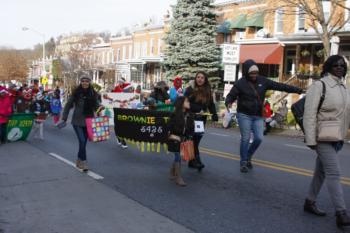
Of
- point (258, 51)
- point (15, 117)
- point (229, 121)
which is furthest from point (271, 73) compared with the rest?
point (15, 117)

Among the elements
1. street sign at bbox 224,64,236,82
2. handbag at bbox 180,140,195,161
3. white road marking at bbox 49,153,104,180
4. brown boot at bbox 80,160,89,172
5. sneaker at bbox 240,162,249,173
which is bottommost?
white road marking at bbox 49,153,104,180

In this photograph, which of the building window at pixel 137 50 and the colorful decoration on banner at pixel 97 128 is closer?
the colorful decoration on banner at pixel 97 128

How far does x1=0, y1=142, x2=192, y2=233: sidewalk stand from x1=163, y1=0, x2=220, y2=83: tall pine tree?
2578 cm

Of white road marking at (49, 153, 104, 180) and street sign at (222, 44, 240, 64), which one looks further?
street sign at (222, 44, 240, 64)

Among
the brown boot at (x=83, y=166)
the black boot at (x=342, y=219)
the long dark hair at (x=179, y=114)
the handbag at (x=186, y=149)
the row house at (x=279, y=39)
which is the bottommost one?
the brown boot at (x=83, y=166)

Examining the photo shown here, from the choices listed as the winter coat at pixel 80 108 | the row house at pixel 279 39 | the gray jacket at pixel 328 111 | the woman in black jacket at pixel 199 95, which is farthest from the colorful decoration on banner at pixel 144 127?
the row house at pixel 279 39

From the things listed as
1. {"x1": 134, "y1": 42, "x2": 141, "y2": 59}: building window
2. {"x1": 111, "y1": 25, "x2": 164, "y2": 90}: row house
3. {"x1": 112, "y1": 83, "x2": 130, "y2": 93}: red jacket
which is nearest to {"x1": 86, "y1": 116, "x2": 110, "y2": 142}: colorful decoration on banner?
{"x1": 112, "y1": 83, "x2": 130, "y2": 93}: red jacket

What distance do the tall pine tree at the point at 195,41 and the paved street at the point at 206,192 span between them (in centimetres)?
2329

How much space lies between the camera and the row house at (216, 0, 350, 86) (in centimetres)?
2617

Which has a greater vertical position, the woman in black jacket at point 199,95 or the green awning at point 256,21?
the green awning at point 256,21

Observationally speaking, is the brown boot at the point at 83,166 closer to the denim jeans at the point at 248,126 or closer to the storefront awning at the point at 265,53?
the denim jeans at the point at 248,126

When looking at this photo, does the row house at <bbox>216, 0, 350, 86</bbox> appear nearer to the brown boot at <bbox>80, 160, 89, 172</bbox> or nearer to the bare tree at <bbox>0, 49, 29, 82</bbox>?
the brown boot at <bbox>80, 160, 89, 172</bbox>

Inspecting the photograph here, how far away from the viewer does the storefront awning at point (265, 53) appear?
92.7 ft

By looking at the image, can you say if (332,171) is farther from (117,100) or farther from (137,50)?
(137,50)
